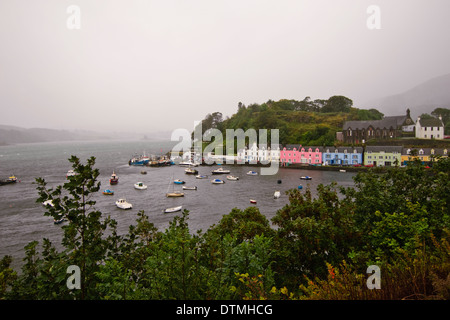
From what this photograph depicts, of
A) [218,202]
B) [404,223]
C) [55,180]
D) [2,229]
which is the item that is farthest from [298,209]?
[55,180]

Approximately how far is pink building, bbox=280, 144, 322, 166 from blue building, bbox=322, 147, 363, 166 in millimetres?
1239

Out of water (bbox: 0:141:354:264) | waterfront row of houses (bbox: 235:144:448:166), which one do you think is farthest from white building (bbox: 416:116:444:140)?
water (bbox: 0:141:354:264)

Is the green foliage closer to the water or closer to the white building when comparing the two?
the water

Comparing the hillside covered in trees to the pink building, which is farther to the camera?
the hillside covered in trees

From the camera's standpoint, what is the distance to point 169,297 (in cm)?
349

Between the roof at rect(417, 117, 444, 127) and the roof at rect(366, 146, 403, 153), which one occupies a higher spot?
the roof at rect(417, 117, 444, 127)

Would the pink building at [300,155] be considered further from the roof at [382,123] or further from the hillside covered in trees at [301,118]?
the roof at [382,123]

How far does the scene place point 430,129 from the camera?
50.1 metres

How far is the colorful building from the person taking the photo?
1761 inches

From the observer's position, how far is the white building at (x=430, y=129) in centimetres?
4934

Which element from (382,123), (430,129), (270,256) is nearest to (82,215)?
(270,256)

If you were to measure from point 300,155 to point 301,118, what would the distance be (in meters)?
31.6

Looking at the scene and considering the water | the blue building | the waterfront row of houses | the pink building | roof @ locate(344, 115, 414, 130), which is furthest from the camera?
roof @ locate(344, 115, 414, 130)

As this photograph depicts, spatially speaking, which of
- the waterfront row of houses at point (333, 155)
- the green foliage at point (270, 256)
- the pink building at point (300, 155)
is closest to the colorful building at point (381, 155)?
the waterfront row of houses at point (333, 155)
